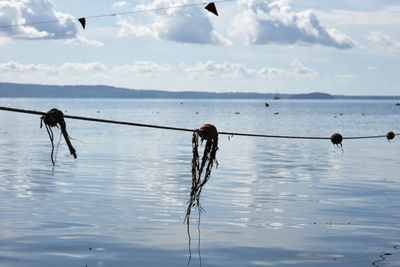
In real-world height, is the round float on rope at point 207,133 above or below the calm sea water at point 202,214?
above

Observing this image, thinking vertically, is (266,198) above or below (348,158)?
below

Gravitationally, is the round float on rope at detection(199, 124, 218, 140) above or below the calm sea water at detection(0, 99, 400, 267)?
above

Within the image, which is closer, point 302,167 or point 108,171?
point 108,171

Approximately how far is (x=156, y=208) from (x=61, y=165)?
1544cm

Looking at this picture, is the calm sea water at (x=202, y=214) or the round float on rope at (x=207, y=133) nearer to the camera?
the round float on rope at (x=207, y=133)

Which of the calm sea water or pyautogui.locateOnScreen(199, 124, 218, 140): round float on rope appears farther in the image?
the calm sea water

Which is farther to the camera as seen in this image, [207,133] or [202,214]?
[202,214]

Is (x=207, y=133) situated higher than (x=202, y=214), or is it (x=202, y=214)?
(x=207, y=133)

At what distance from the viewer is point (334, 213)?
19.5 meters

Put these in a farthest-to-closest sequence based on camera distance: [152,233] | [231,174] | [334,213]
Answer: [231,174] < [334,213] < [152,233]

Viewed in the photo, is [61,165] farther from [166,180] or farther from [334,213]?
[334,213]

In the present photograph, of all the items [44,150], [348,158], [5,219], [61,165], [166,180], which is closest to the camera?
[5,219]

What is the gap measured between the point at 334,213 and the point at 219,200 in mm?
4471

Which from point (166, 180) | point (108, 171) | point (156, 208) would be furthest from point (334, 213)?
point (108, 171)
